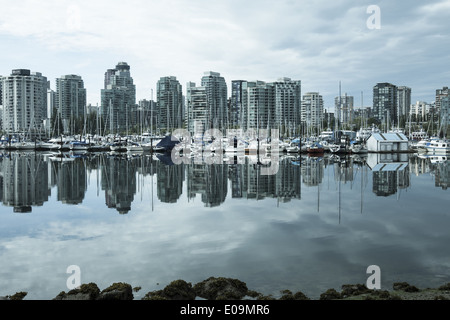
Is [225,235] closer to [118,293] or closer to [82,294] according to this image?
[118,293]

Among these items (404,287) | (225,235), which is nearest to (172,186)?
(225,235)

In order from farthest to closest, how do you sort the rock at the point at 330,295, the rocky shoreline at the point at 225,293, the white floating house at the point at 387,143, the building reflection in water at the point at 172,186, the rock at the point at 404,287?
the white floating house at the point at 387,143, the building reflection in water at the point at 172,186, the rock at the point at 404,287, the rock at the point at 330,295, the rocky shoreline at the point at 225,293

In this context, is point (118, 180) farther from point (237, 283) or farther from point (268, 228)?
point (237, 283)

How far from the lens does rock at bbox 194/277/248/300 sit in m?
12.2

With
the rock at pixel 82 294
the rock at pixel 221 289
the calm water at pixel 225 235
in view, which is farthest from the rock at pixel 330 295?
the rock at pixel 82 294

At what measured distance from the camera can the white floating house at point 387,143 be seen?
9950 cm

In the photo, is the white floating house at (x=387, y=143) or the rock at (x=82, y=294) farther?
the white floating house at (x=387, y=143)

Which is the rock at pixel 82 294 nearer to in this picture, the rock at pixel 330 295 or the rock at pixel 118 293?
the rock at pixel 118 293

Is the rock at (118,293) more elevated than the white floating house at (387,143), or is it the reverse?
the white floating house at (387,143)

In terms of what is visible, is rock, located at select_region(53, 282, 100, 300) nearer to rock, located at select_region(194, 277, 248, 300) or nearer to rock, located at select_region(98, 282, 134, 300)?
rock, located at select_region(98, 282, 134, 300)

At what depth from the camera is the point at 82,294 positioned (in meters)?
11.9

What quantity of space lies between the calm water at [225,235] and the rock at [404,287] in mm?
350

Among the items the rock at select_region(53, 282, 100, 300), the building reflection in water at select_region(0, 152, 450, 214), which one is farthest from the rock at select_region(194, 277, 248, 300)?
the building reflection in water at select_region(0, 152, 450, 214)
